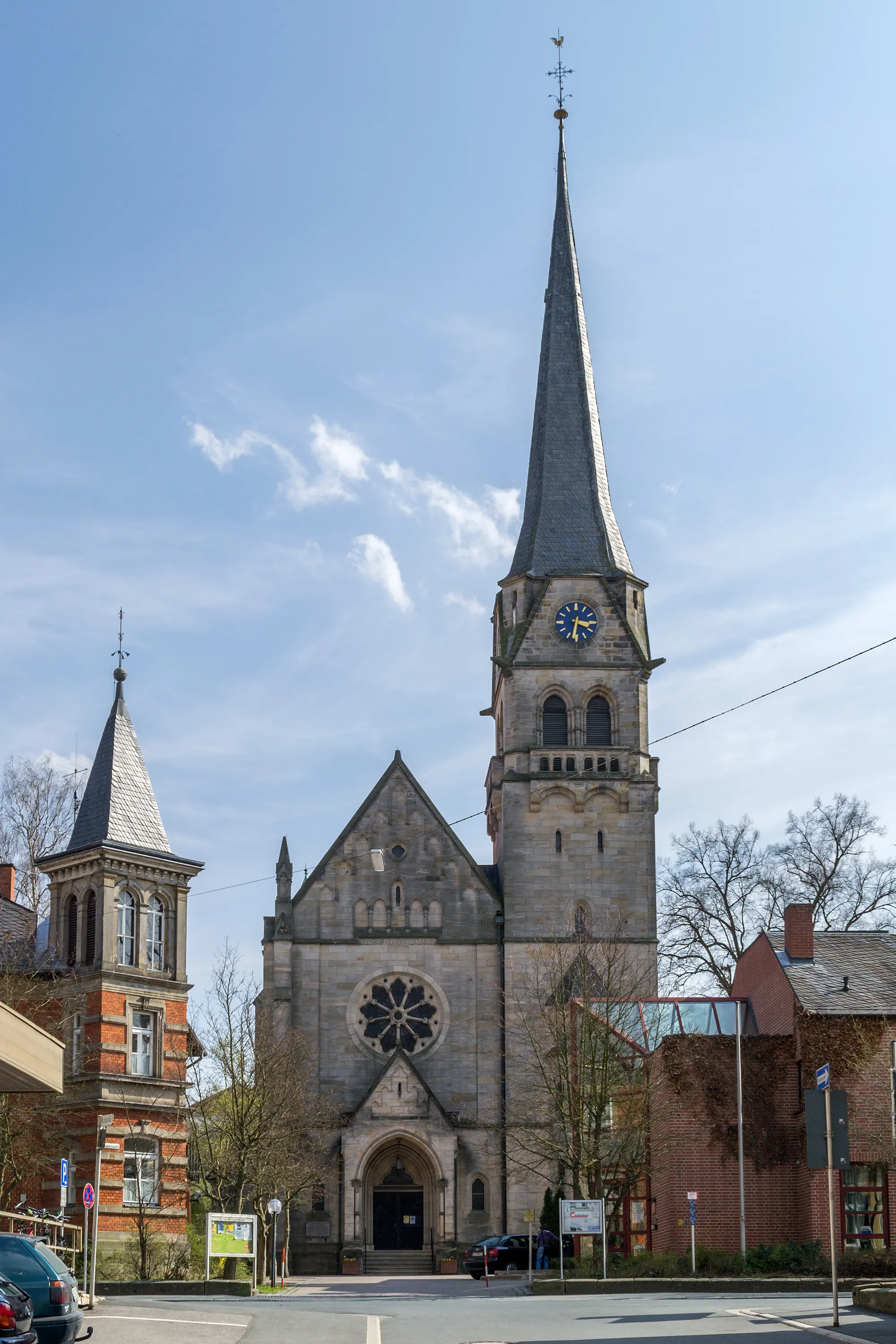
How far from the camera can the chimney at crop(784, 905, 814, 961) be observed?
44.2 metres

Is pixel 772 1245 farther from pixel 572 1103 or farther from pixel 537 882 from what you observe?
pixel 537 882

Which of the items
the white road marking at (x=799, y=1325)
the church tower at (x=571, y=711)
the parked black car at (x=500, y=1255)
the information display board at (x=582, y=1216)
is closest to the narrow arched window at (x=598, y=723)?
the church tower at (x=571, y=711)

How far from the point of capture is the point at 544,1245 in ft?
144

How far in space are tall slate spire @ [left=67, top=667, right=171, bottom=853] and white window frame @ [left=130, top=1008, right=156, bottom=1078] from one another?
4.23m

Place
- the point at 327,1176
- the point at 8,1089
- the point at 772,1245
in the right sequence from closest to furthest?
the point at 8,1089 < the point at 772,1245 < the point at 327,1176

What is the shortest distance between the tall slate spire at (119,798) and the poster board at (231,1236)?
43.6ft

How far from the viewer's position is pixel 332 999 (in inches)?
2318

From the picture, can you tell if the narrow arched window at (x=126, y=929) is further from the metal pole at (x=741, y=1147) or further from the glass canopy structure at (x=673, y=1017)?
the metal pole at (x=741, y=1147)

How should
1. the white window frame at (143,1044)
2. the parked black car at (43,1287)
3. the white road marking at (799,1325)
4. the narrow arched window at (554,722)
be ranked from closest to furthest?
the parked black car at (43,1287), the white road marking at (799,1325), the white window frame at (143,1044), the narrow arched window at (554,722)

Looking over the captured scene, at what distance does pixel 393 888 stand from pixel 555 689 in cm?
876

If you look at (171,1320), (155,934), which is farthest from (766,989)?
(171,1320)

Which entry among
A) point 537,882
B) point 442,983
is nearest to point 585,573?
point 537,882

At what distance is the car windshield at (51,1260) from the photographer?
60.5ft

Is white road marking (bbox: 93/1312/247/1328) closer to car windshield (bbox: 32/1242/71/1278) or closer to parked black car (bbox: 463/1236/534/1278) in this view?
car windshield (bbox: 32/1242/71/1278)
